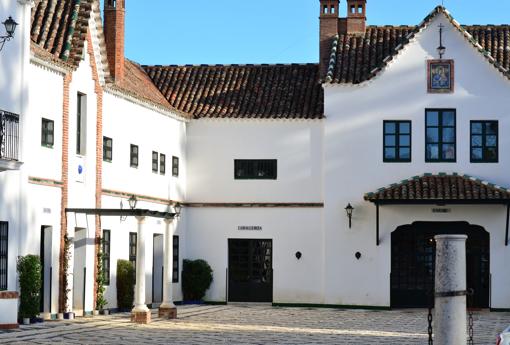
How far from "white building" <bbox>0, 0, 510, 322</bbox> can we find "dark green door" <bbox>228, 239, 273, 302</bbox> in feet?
0.12

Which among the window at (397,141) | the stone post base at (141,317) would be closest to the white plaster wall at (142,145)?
the stone post base at (141,317)

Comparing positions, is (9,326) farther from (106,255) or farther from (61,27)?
(61,27)

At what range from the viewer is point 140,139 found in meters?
35.6

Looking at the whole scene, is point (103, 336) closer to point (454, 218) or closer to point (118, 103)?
point (118, 103)

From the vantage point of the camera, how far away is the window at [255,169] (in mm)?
39188

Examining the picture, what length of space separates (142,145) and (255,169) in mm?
5182

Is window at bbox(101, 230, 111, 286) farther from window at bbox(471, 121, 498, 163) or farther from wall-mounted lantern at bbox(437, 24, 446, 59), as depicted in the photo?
wall-mounted lantern at bbox(437, 24, 446, 59)

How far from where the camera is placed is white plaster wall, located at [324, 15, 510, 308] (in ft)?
124

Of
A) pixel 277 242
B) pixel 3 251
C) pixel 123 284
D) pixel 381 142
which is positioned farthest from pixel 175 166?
pixel 3 251

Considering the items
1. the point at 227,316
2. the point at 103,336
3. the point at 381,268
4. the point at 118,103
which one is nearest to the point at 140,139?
the point at 118,103

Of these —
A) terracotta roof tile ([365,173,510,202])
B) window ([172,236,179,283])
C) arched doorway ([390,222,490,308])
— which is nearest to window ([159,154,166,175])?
window ([172,236,179,283])

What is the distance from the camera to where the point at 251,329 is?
88.1 ft

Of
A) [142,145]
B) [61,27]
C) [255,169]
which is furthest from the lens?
[255,169]

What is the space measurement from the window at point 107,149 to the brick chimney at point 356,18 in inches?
453
